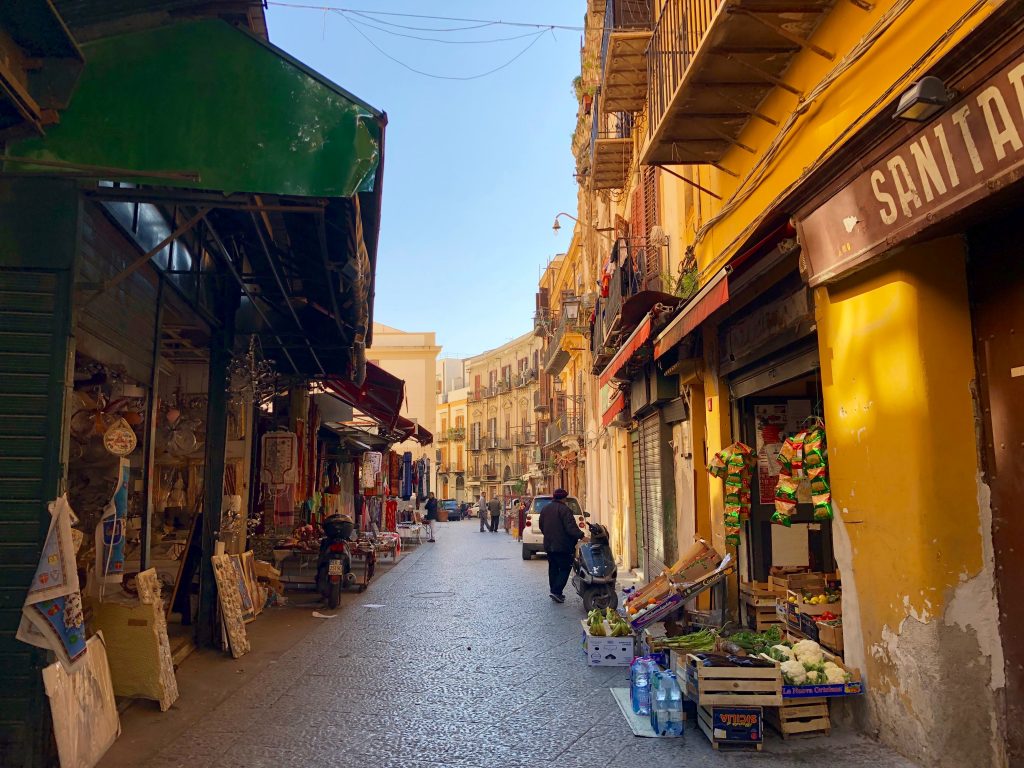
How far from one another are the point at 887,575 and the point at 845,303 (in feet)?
6.20

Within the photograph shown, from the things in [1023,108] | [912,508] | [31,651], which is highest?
[1023,108]

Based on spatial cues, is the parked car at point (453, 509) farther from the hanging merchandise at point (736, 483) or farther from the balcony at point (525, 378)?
the hanging merchandise at point (736, 483)

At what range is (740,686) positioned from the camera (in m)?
5.20

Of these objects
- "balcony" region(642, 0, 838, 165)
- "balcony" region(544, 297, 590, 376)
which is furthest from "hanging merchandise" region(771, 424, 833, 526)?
"balcony" region(544, 297, 590, 376)

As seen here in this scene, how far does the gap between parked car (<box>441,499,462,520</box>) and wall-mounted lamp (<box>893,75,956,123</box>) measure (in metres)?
52.6

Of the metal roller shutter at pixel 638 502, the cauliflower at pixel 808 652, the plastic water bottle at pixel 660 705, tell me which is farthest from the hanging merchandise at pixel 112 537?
the metal roller shutter at pixel 638 502

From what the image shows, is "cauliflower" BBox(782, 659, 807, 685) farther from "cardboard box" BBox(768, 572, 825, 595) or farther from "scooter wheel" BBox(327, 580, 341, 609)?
"scooter wheel" BBox(327, 580, 341, 609)

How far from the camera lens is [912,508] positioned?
190 inches

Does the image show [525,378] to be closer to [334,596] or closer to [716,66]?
[334,596]

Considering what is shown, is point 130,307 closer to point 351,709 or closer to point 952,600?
point 351,709

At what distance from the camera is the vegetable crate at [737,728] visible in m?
5.09

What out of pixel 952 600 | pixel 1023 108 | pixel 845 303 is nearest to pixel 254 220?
pixel 845 303

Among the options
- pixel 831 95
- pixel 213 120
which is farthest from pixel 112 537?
pixel 831 95

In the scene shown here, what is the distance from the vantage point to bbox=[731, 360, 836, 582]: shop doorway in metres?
8.62
